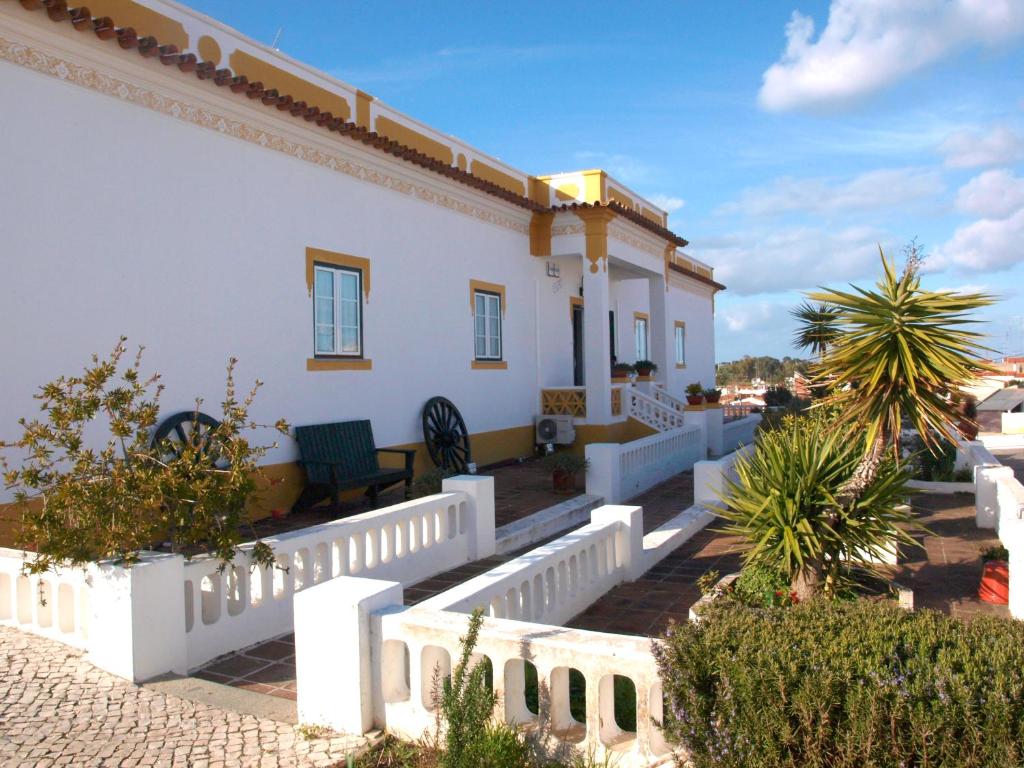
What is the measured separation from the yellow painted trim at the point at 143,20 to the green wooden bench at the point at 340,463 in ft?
14.2

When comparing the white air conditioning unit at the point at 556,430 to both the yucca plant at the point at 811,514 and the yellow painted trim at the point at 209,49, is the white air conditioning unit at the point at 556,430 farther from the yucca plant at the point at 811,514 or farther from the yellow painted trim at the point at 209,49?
the yucca plant at the point at 811,514

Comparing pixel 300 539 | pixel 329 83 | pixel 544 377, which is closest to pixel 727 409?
pixel 544 377

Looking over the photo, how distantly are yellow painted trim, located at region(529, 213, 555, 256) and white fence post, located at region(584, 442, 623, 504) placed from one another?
18.4 feet

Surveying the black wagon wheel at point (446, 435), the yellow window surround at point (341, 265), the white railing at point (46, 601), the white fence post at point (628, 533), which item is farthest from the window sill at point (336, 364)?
the white railing at point (46, 601)

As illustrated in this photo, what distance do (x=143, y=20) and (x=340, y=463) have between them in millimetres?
4896

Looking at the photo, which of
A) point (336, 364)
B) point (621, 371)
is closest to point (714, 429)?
point (621, 371)

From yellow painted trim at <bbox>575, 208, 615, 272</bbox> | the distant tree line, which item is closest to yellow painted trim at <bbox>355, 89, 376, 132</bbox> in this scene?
yellow painted trim at <bbox>575, 208, 615, 272</bbox>

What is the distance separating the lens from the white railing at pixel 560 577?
15.1 ft

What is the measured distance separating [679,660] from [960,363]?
407 cm

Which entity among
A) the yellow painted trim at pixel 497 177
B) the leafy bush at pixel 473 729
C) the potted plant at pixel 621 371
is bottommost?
the leafy bush at pixel 473 729

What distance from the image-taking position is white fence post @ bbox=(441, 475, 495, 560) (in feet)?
25.1

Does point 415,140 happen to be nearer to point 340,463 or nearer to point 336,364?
point 336,364

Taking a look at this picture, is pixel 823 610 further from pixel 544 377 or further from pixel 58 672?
pixel 544 377

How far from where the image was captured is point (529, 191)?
50.1 ft
